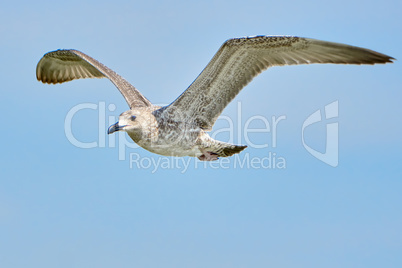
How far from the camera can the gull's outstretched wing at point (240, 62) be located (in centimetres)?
991

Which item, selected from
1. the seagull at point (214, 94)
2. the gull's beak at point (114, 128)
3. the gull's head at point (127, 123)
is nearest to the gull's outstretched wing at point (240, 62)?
the seagull at point (214, 94)

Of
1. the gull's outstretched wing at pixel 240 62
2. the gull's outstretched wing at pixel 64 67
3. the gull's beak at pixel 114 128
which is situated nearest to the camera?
the gull's outstretched wing at pixel 240 62

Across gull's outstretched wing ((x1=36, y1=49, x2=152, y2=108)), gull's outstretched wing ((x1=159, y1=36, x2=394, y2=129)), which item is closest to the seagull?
gull's outstretched wing ((x1=159, y1=36, x2=394, y2=129))

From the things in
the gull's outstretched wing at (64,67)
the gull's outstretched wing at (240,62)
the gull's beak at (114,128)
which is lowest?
the gull's beak at (114,128)

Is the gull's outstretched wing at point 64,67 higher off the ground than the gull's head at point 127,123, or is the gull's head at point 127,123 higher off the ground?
the gull's outstretched wing at point 64,67

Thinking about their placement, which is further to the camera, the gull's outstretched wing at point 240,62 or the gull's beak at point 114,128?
the gull's beak at point 114,128

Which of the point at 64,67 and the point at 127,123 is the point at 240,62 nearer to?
the point at 127,123

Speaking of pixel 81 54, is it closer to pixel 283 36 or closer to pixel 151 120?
pixel 151 120

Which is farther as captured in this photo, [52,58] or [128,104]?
[52,58]

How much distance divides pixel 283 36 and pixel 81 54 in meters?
4.83

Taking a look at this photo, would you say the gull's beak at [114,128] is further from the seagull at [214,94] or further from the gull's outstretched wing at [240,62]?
the gull's outstretched wing at [240,62]

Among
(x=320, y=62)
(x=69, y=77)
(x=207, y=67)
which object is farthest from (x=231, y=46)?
(x=69, y=77)

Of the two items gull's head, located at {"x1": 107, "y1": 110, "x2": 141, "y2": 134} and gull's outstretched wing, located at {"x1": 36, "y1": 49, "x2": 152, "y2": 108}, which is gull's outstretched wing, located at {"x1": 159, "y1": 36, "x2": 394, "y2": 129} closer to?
gull's head, located at {"x1": 107, "y1": 110, "x2": 141, "y2": 134}

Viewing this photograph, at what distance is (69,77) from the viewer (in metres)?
14.1
